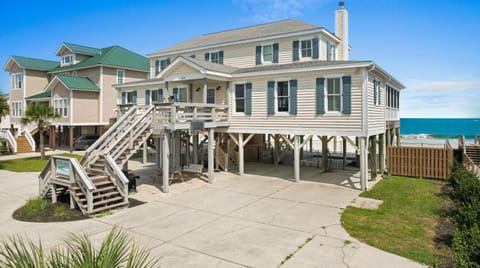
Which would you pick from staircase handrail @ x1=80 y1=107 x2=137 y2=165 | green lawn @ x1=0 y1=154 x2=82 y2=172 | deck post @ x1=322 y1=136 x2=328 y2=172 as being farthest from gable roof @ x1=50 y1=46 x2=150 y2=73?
deck post @ x1=322 y1=136 x2=328 y2=172

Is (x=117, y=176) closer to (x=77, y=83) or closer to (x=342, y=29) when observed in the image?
(x=342, y=29)

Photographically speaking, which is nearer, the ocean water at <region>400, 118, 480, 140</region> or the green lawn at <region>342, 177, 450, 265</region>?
the green lawn at <region>342, 177, 450, 265</region>

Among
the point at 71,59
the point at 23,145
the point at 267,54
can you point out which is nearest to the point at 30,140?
the point at 23,145

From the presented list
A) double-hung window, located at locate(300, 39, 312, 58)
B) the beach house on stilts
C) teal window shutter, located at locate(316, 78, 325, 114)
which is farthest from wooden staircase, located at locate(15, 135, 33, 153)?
teal window shutter, located at locate(316, 78, 325, 114)

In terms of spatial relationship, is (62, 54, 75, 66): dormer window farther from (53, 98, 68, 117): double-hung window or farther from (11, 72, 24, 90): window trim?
(53, 98, 68, 117): double-hung window

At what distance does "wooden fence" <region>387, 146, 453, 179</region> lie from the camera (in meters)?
16.6

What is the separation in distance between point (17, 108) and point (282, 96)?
113ft

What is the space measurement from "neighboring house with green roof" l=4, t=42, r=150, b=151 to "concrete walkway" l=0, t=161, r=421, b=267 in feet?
51.5

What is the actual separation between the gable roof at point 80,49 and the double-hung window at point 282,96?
26422 mm

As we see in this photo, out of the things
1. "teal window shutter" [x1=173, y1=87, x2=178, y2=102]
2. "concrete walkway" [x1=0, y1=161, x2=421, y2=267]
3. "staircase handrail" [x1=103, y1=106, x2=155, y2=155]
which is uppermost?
"teal window shutter" [x1=173, y1=87, x2=178, y2=102]

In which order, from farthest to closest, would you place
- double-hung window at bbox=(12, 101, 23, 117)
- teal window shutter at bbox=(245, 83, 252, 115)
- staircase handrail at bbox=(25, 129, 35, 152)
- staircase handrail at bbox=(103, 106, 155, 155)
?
double-hung window at bbox=(12, 101, 23, 117) → staircase handrail at bbox=(25, 129, 35, 152) → teal window shutter at bbox=(245, 83, 252, 115) → staircase handrail at bbox=(103, 106, 155, 155)

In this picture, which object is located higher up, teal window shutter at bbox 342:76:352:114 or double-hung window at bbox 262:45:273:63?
double-hung window at bbox 262:45:273:63

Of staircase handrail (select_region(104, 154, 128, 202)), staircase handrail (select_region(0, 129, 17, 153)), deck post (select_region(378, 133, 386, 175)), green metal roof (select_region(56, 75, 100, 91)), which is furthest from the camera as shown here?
staircase handrail (select_region(0, 129, 17, 153))

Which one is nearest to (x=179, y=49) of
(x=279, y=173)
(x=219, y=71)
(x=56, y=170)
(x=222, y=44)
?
(x=222, y=44)
